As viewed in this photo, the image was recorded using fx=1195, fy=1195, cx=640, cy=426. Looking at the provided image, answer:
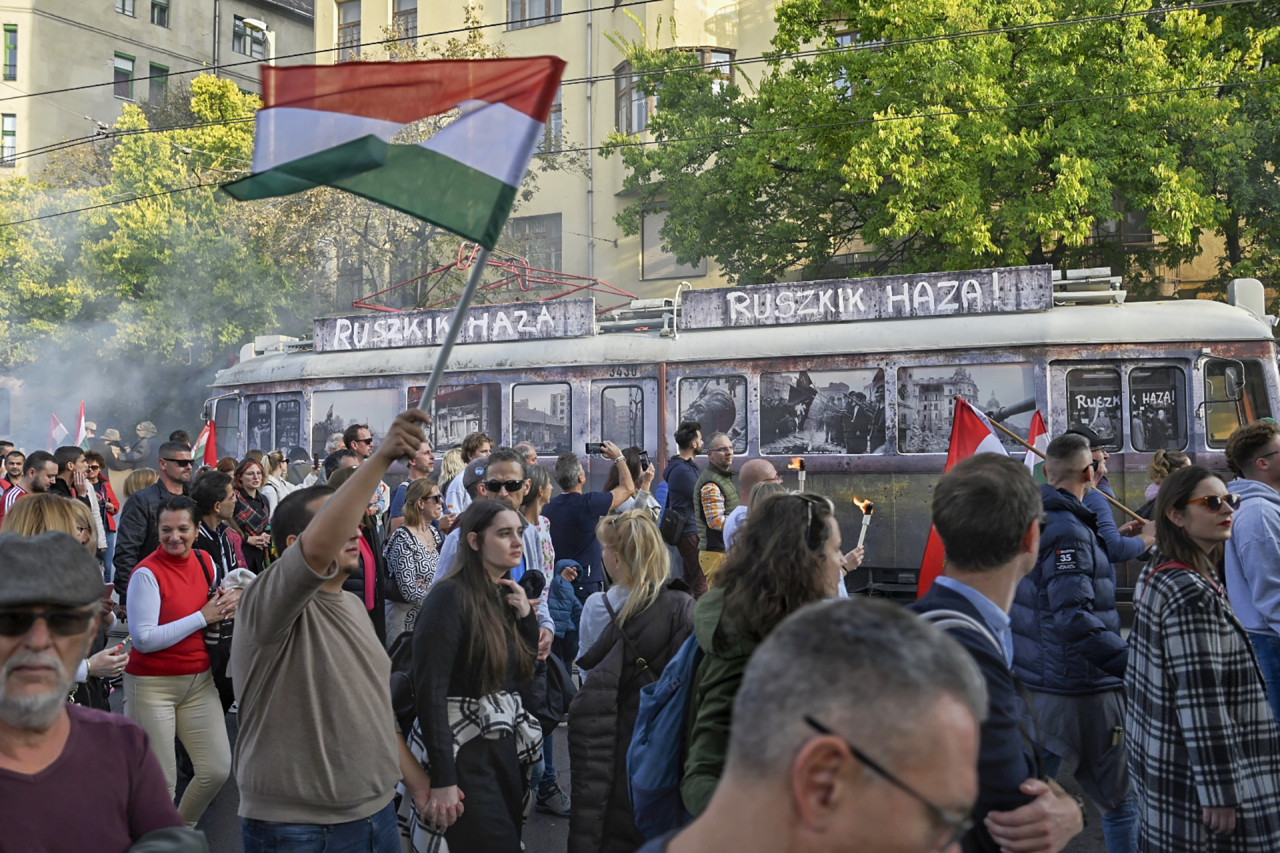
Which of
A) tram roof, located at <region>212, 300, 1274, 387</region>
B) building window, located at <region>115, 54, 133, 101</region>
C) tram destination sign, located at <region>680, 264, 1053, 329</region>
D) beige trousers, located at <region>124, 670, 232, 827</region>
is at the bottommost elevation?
beige trousers, located at <region>124, 670, 232, 827</region>

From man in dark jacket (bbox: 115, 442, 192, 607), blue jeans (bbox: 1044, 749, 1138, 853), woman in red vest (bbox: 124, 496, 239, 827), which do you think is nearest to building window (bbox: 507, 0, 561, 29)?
man in dark jacket (bbox: 115, 442, 192, 607)

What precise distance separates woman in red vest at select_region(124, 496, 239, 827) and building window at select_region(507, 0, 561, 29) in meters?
29.6

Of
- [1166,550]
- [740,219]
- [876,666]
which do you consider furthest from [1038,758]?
[740,219]

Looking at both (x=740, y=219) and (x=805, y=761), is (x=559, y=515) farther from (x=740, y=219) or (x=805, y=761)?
(x=740, y=219)

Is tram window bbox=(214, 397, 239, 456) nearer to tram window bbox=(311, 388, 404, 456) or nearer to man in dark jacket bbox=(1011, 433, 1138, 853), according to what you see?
tram window bbox=(311, 388, 404, 456)

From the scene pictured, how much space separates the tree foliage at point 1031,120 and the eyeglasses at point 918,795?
56.2 feet

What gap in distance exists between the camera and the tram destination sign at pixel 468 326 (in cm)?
1444

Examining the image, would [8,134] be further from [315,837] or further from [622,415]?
[315,837]

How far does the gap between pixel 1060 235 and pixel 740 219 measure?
5782mm

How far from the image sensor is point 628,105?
30.7 metres

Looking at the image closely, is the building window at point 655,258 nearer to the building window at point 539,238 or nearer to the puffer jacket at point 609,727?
the building window at point 539,238

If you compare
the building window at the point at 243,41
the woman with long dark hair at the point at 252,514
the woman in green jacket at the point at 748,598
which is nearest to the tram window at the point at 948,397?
the woman with long dark hair at the point at 252,514

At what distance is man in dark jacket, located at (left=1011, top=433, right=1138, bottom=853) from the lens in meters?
4.97

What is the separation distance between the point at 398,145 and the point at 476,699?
189cm
